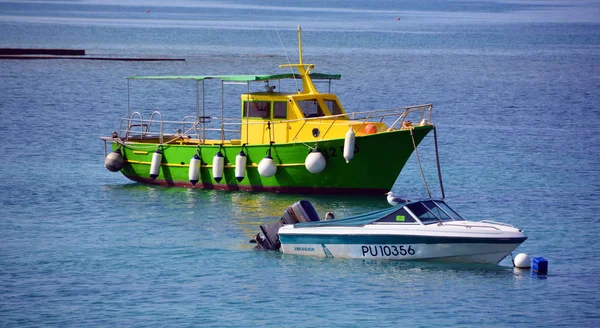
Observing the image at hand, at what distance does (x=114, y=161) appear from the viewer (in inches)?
1407

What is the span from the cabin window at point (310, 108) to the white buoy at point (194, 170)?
3.59 m

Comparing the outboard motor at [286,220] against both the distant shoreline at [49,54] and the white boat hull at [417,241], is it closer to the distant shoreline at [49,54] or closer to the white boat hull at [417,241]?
the white boat hull at [417,241]

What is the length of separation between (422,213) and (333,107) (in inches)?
407

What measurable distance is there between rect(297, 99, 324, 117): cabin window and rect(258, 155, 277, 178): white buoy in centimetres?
202

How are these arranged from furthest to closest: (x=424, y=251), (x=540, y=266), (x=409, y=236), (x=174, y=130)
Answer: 1. (x=174, y=130)
2. (x=540, y=266)
3. (x=424, y=251)
4. (x=409, y=236)

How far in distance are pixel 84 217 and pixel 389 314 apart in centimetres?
1277

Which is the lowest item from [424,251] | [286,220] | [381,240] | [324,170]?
[424,251]

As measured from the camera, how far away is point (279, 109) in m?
33.5

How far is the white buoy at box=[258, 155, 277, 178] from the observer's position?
32250mm

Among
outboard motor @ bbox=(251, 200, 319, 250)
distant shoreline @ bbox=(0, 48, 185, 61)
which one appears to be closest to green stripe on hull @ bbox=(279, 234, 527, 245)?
outboard motor @ bbox=(251, 200, 319, 250)

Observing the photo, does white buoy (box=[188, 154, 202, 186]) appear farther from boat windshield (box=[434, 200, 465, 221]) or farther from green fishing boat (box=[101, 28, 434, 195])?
boat windshield (box=[434, 200, 465, 221])

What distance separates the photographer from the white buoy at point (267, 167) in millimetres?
32250

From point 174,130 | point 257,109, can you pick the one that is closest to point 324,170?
point 257,109

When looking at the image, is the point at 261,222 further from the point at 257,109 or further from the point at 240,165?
the point at 257,109
